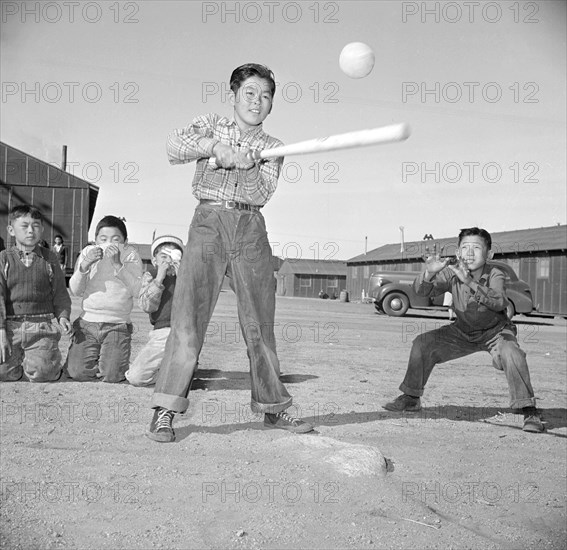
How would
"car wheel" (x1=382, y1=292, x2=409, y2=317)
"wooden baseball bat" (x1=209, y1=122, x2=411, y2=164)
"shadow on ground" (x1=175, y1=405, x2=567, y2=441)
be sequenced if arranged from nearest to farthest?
"wooden baseball bat" (x1=209, y1=122, x2=411, y2=164), "shadow on ground" (x1=175, y1=405, x2=567, y2=441), "car wheel" (x1=382, y1=292, x2=409, y2=317)

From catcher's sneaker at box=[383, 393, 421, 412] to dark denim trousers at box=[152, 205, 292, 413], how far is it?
7.03 ft

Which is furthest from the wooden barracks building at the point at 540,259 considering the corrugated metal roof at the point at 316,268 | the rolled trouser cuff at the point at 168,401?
the rolled trouser cuff at the point at 168,401

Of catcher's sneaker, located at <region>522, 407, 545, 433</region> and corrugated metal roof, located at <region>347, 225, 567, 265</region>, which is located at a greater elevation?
corrugated metal roof, located at <region>347, 225, 567, 265</region>

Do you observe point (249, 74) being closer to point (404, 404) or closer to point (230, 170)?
point (230, 170)

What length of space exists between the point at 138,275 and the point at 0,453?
2501 mm

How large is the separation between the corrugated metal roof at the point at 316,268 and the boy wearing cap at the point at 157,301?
4982 cm

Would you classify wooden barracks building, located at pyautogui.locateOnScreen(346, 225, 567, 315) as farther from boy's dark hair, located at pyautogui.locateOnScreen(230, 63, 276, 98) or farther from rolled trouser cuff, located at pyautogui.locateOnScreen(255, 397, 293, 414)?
boy's dark hair, located at pyautogui.locateOnScreen(230, 63, 276, 98)

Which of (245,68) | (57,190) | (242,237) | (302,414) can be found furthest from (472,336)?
(57,190)

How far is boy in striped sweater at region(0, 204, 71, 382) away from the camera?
5652 millimetres

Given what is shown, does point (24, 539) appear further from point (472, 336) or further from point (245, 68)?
point (472, 336)

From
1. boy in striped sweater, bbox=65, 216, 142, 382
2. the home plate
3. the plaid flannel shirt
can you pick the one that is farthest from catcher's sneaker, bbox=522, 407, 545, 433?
boy in striped sweater, bbox=65, 216, 142, 382

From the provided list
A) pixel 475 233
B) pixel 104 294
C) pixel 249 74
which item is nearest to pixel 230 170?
pixel 249 74

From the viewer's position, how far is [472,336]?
5.08 metres

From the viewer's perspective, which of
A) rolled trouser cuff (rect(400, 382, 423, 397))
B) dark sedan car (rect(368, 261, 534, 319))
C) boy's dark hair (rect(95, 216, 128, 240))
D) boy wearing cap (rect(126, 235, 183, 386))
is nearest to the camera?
boy wearing cap (rect(126, 235, 183, 386))
